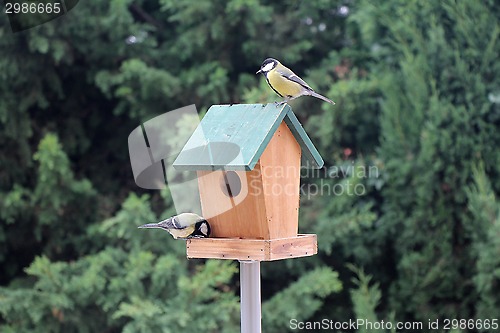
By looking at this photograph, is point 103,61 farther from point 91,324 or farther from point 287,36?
point 91,324

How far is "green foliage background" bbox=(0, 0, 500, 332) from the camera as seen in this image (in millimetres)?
4512

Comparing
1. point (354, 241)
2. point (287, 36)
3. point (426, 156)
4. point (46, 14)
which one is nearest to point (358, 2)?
point (287, 36)

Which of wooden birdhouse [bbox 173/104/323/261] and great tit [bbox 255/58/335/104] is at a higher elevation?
great tit [bbox 255/58/335/104]

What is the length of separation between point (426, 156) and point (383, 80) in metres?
0.63

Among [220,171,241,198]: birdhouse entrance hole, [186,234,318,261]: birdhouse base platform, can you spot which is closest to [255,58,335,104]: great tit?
[220,171,241,198]: birdhouse entrance hole

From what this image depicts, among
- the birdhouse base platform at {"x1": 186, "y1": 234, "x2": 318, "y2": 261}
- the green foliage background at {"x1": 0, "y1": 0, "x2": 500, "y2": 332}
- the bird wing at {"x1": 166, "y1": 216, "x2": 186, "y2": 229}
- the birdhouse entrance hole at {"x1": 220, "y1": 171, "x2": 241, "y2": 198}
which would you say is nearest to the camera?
the birdhouse base platform at {"x1": 186, "y1": 234, "x2": 318, "y2": 261}

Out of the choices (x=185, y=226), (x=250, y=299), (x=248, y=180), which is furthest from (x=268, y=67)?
(x=250, y=299)

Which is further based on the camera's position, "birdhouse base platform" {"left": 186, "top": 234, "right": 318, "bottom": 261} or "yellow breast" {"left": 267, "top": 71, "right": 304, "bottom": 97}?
"yellow breast" {"left": 267, "top": 71, "right": 304, "bottom": 97}

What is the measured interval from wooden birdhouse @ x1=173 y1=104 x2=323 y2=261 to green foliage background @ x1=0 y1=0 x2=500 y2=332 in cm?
180

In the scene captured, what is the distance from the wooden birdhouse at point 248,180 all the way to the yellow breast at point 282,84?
6.2 inches

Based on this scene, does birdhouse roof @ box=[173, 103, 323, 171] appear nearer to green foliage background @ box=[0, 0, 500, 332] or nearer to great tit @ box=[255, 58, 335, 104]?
great tit @ box=[255, 58, 335, 104]

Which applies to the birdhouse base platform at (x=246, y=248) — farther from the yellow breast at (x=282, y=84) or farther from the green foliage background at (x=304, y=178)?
the green foliage background at (x=304, y=178)

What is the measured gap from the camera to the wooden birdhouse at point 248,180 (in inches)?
96.4

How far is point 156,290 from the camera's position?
462 cm
